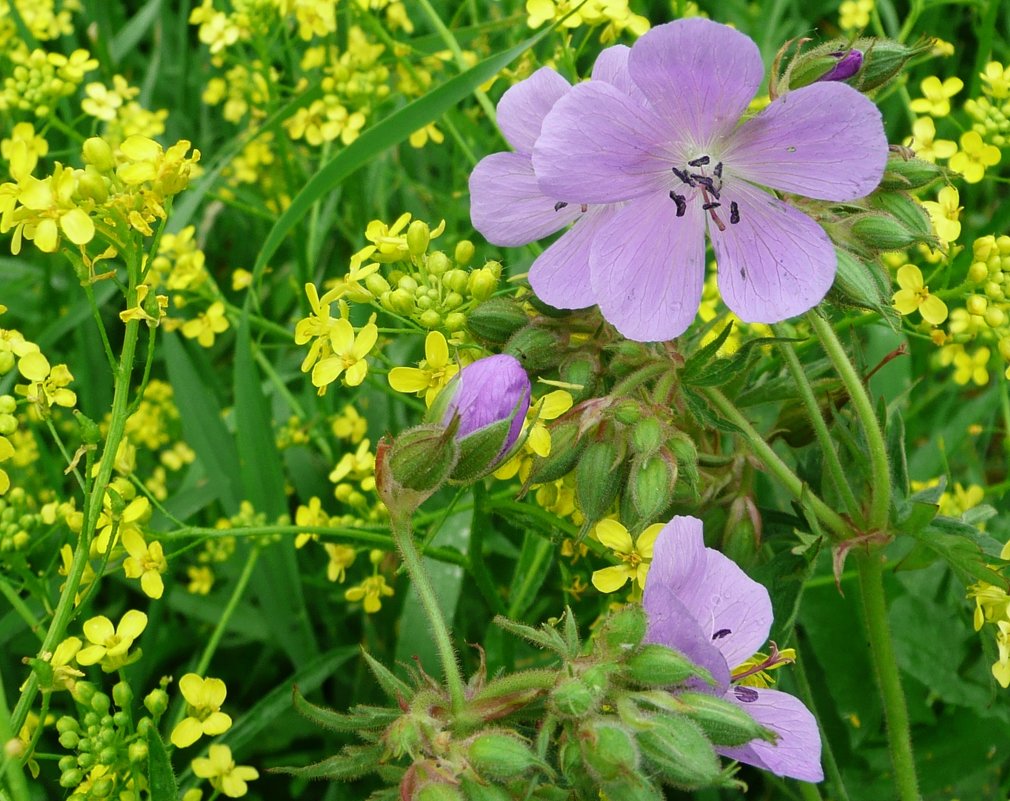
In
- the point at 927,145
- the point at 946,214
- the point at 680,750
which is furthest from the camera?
the point at 927,145

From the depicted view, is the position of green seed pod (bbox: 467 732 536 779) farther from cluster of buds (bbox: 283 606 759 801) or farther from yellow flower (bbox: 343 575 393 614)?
yellow flower (bbox: 343 575 393 614)

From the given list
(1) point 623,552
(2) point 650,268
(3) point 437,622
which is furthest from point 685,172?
(3) point 437,622

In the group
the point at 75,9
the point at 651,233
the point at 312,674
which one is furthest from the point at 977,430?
the point at 75,9

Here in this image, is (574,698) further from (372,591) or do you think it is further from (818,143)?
(372,591)

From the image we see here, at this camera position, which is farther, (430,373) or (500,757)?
(430,373)

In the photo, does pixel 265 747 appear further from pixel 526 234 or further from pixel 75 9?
pixel 75 9

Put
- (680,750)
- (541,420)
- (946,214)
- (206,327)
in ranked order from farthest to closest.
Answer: (206,327) → (946,214) → (541,420) → (680,750)

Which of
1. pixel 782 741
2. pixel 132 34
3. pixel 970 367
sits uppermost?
pixel 132 34
